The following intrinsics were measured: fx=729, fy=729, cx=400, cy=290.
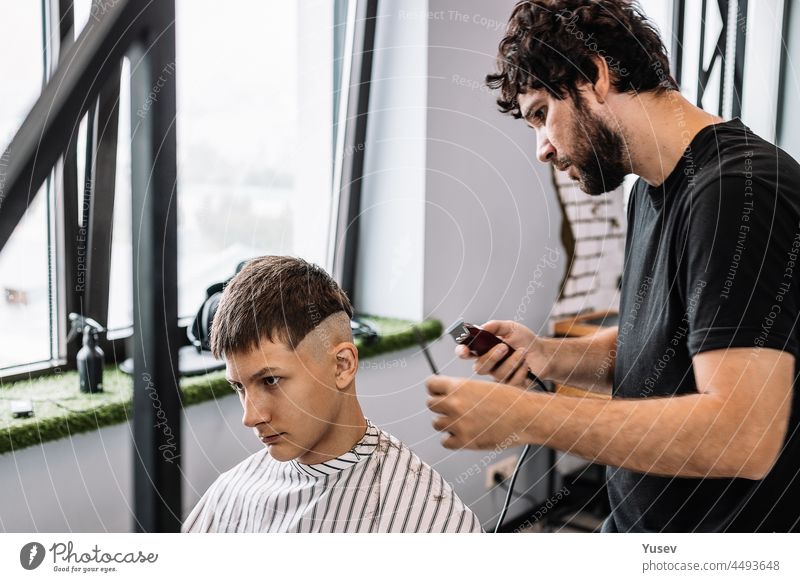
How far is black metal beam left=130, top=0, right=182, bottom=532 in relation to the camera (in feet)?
3.16

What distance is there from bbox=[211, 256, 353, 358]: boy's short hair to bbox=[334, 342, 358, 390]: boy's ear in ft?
0.16

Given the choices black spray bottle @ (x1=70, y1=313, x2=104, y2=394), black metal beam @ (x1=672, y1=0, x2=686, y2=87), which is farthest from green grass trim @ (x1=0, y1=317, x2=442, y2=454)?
black metal beam @ (x1=672, y1=0, x2=686, y2=87)

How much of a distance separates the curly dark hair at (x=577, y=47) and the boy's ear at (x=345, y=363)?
1.43 feet

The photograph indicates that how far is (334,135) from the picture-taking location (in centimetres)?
117

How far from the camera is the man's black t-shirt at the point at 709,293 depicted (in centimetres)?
83

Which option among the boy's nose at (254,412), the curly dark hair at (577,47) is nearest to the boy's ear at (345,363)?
the boy's nose at (254,412)

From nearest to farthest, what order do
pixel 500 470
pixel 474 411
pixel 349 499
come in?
pixel 474 411
pixel 349 499
pixel 500 470

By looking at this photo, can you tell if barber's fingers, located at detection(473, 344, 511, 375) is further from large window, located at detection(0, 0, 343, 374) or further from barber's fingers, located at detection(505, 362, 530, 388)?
large window, located at detection(0, 0, 343, 374)

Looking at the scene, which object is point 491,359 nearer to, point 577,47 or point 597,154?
point 597,154

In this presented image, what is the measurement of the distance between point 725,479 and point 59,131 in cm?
99

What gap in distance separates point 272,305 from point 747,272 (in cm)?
58

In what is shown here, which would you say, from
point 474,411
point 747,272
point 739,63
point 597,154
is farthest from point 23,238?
point 739,63

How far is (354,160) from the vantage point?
3.93 ft
